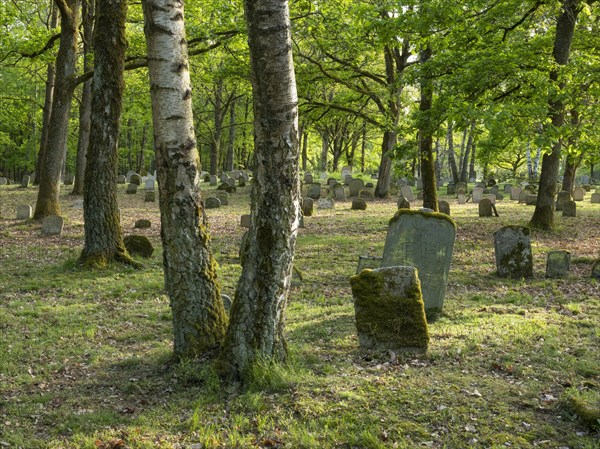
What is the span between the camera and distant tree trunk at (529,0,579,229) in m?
14.0

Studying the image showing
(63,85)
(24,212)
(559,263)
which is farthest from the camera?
(24,212)

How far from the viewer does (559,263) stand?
10.4 metres

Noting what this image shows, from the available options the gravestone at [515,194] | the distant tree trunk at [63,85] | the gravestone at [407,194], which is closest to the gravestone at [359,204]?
the gravestone at [407,194]

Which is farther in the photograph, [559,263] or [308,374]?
[559,263]

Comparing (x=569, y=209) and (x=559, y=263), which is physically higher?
(x=569, y=209)

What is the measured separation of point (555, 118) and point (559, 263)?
6.00m

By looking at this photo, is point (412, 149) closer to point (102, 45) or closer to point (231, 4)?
point (231, 4)

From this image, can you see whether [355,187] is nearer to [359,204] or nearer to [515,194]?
[359,204]

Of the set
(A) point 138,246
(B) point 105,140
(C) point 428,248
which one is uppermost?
(B) point 105,140

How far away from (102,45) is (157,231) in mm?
A: 6450

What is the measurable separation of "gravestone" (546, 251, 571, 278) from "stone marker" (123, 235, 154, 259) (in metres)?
8.21

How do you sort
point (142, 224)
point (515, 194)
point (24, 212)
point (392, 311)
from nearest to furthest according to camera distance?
1. point (392, 311)
2. point (142, 224)
3. point (24, 212)
4. point (515, 194)

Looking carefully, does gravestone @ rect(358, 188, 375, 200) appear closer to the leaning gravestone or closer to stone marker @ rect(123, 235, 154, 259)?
stone marker @ rect(123, 235, 154, 259)

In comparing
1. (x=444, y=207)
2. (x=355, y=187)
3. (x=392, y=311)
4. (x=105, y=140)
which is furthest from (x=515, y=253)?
(x=355, y=187)
